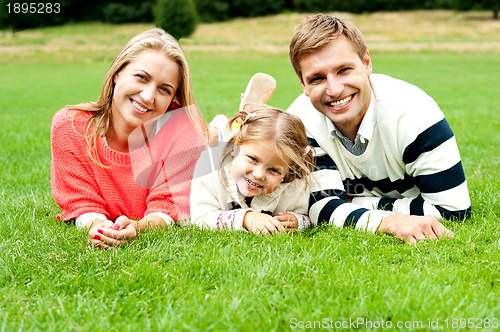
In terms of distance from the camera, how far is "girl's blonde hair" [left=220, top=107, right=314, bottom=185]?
3176mm

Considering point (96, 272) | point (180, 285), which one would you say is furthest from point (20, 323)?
point (180, 285)

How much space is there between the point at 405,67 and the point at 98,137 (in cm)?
2079

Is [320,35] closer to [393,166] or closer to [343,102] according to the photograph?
[343,102]

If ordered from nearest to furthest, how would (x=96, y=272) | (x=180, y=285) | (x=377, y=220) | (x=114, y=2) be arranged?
(x=180, y=285)
(x=96, y=272)
(x=377, y=220)
(x=114, y=2)

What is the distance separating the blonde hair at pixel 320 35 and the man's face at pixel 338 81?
0.11 ft

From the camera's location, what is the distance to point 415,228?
300 cm

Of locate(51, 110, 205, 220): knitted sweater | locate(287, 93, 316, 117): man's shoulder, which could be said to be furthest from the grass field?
locate(287, 93, 316, 117): man's shoulder

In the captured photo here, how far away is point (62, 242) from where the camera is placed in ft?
9.43

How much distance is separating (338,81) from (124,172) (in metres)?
1.58

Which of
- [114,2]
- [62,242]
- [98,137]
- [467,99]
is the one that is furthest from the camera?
[114,2]

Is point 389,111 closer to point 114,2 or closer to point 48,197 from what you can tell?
point 48,197

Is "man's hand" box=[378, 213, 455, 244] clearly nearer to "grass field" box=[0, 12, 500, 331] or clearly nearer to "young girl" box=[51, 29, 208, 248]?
"grass field" box=[0, 12, 500, 331]

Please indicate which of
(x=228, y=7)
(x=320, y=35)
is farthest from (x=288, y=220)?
(x=228, y=7)

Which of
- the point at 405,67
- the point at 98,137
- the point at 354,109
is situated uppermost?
the point at 354,109
